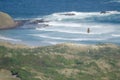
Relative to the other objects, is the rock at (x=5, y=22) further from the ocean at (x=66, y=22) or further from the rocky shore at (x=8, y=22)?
the ocean at (x=66, y=22)

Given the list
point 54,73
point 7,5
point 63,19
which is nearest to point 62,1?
point 7,5

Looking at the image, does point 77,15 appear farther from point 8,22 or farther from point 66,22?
point 8,22

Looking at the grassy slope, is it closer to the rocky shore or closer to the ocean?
the ocean

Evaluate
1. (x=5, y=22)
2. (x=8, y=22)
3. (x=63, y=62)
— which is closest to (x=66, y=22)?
(x=8, y=22)

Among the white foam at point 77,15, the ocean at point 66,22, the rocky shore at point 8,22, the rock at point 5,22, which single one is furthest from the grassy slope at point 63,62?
the white foam at point 77,15

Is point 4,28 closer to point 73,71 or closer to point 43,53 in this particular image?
point 43,53

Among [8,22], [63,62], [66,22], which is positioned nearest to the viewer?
[63,62]

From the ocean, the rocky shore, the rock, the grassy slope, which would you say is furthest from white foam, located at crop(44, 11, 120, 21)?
the grassy slope
